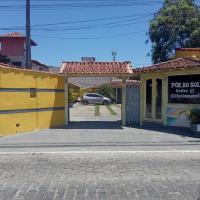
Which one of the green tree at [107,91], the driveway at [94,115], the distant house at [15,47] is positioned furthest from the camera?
the green tree at [107,91]

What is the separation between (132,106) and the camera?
2317cm

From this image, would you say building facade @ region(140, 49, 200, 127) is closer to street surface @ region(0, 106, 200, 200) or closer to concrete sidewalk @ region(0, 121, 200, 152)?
concrete sidewalk @ region(0, 121, 200, 152)

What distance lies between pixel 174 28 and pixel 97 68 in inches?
871

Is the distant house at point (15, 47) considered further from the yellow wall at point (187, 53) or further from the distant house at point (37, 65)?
the yellow wall at point (187, 53)

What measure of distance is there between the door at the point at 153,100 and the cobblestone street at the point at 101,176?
8.97 metres

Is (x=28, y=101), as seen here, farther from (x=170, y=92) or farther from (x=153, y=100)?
(x=170, y=92)

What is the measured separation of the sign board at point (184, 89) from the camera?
2016 cm

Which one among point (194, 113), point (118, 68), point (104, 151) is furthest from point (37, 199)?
point (118, 68)

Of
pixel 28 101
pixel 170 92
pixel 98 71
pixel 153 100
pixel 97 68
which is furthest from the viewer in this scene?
pixel 97 68

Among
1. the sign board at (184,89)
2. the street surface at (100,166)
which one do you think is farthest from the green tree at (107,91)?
the street surface at (100,166)

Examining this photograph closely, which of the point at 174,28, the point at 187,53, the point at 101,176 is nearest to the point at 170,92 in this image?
the point at 187,53

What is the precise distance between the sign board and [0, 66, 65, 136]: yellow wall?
522 cm

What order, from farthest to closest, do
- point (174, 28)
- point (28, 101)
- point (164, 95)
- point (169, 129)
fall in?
1. point (174, 28)
2. point (164, 95)
3. point (169, 129)
4. point (28, 101)

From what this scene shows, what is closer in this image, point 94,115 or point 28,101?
point 28,101
